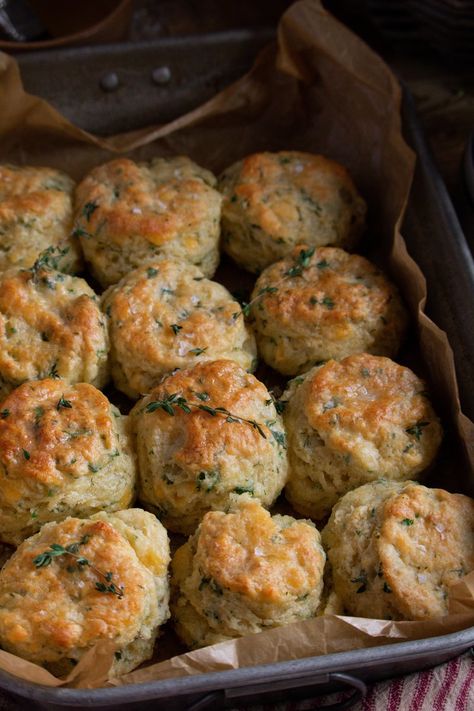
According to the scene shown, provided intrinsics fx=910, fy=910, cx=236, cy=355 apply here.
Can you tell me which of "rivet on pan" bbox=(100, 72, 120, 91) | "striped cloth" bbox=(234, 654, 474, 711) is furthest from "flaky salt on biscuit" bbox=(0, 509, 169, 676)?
"rivet on pan" bbox=(100, 72, 120, 91)

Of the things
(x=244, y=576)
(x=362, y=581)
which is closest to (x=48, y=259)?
(x=244, y=576)

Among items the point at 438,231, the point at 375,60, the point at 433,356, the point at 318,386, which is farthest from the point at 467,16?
the point at 318,386

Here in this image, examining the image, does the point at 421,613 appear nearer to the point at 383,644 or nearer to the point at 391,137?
the point at 383,644

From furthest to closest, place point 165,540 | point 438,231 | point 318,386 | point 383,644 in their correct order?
1. point 438,231
2. point 318,386
3. point 165,540
4. point 383,644

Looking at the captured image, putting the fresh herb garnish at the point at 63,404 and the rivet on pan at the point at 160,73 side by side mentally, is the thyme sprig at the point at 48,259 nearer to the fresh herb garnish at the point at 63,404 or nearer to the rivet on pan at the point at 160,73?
the fresh herb garnish at the point at 63,404

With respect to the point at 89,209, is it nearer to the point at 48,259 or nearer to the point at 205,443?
the point at 48,259

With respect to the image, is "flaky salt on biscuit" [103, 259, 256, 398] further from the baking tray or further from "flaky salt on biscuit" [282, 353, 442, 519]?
the baking tray
